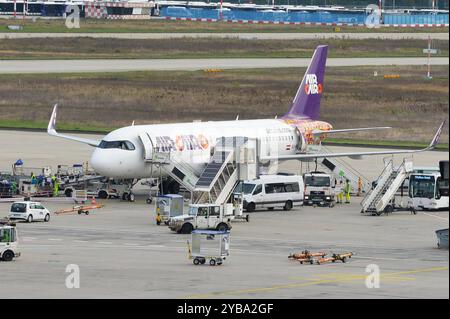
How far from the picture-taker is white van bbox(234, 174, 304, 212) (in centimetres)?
7669

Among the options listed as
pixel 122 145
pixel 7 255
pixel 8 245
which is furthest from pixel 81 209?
pixel 8 245

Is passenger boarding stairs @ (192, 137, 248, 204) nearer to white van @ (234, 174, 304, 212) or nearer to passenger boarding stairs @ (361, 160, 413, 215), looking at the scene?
white van @ (234, 174, 304, 212)

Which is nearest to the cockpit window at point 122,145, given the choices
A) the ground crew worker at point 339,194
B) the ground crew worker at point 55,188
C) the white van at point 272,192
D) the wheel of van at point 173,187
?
the wheel of van at point 173,187

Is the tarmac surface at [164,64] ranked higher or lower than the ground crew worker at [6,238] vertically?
higher

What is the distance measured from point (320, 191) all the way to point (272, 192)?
416cm

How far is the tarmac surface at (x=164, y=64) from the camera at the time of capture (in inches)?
6432

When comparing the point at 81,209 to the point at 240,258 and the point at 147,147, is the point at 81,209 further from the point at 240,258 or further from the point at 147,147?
the point at 240,258

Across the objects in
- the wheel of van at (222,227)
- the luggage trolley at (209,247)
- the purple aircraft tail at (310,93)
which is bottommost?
the wheel of van at (222,227)

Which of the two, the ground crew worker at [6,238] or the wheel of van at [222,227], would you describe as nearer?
the ground crew worker at [6,238]

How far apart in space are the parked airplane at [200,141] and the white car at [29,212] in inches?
314

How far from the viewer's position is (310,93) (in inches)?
3720

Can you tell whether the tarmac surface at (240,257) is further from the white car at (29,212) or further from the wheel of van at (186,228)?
the white car at (29,212)

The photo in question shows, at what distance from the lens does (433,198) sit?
76.8 metres
